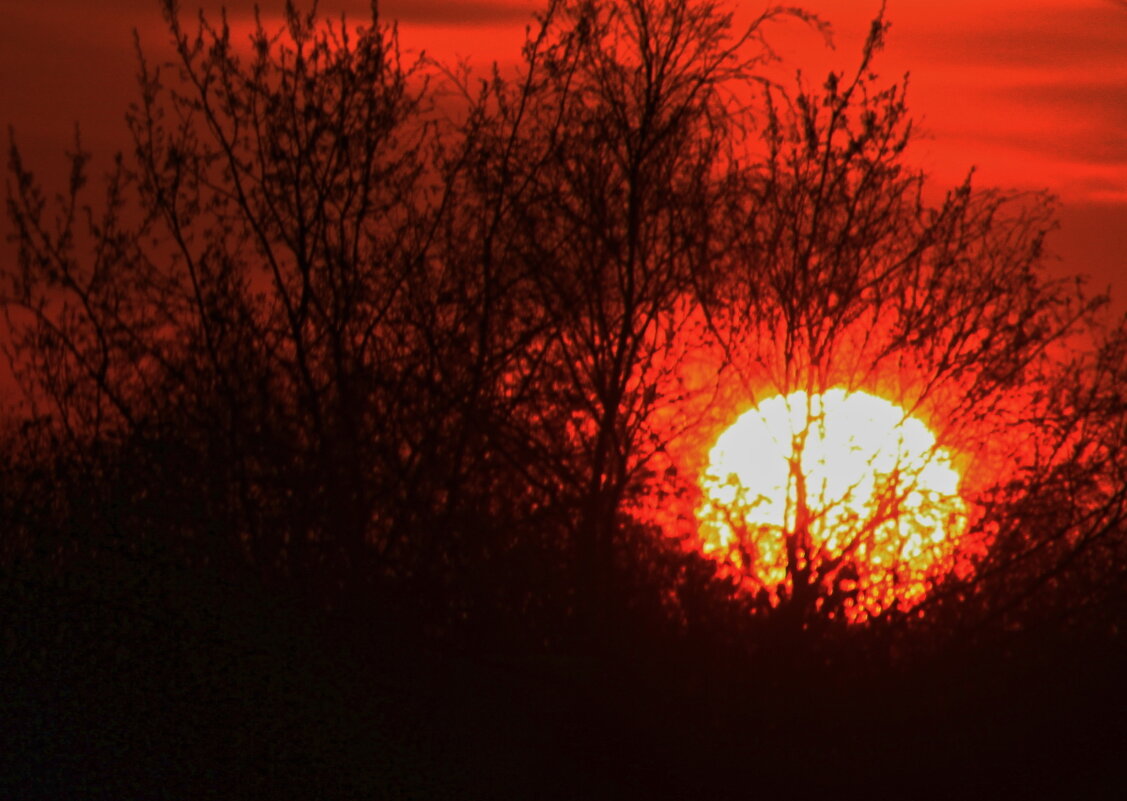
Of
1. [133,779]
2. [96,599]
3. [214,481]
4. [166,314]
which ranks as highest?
[166,314]

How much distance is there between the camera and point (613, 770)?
1261cm

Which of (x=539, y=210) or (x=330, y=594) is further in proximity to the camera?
(x=539, y=210)

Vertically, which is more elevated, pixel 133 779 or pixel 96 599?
pixel 96 599

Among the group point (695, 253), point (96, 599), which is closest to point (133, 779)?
point (96, 599)

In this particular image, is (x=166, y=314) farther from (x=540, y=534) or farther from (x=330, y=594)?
(x=540, y=534)

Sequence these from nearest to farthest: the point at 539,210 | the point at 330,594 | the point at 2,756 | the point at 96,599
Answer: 1. the point at 2,756
2. the point at 96,599
3. the point at 330,594
4. the point at 539,210

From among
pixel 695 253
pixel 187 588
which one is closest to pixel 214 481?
pixel 187 588

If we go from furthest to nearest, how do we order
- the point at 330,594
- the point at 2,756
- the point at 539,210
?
the point at 539,210, the point at 330,594, the point at 2,756

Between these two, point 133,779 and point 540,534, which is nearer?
point 133,779

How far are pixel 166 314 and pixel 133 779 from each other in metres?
4.41

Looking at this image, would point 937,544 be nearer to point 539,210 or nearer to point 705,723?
point 705,723

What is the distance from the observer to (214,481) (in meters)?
13.5

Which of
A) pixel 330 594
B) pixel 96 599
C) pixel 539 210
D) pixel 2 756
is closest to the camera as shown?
pixel 2 756

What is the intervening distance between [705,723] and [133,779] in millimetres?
4744
